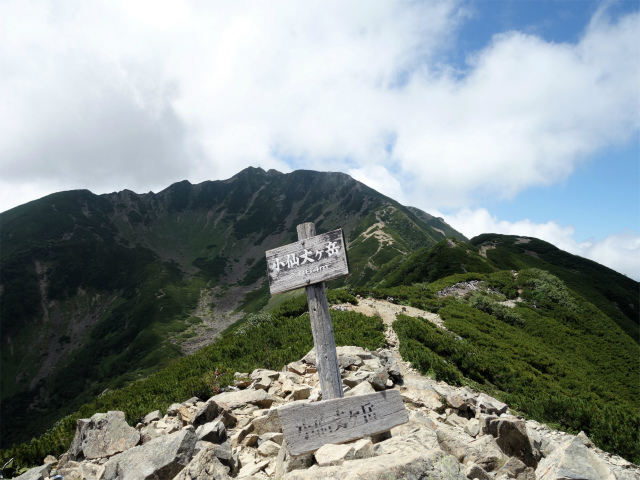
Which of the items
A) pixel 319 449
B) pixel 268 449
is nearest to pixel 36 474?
pixel 268 449

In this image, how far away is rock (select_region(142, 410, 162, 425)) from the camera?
24.9 feet

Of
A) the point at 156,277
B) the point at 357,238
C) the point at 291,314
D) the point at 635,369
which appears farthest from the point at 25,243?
the point at 635,369

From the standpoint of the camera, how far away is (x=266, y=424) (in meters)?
6.20

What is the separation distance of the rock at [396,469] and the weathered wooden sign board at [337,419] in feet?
3.23

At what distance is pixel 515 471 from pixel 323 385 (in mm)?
3173

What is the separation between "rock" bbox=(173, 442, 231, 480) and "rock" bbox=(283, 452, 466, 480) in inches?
59.0

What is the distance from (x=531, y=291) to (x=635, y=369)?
10824 mm

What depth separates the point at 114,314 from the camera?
10812 centimetres

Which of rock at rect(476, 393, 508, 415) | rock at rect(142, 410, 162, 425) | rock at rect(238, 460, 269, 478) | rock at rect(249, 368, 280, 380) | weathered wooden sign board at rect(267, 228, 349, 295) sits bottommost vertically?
rock at rect(476, 393, 508, 415)

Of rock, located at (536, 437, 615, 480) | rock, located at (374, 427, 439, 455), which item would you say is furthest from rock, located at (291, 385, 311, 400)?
rock, located at (536, 437, 615, 480)

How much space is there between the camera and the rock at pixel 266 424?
20.2ft

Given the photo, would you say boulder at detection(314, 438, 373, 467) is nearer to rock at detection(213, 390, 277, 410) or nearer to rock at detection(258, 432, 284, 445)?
rock at detection(258, 432, 284, 445)

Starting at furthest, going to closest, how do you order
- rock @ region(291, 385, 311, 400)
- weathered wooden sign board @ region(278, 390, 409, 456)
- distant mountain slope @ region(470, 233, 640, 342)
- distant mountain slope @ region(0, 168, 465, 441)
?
distant mountain slope @ region(0, 168, 465, 441), distant mountain slope @ region(470, 233, 640, 342), rock @ region(291, 385, 311, 400), weathered wooden sign board @ region(278, 390, 409, 456)

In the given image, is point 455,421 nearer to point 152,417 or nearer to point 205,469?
point 205,469
